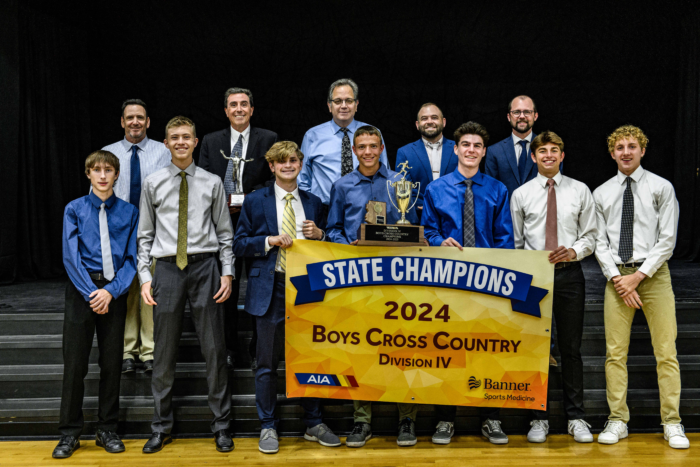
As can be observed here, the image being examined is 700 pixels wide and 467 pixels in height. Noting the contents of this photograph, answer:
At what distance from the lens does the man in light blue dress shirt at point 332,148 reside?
138 inches

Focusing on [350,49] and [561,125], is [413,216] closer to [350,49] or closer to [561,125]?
[350,49]

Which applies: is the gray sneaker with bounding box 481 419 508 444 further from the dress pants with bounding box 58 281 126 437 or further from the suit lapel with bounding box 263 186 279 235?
the dress pants with bounding box 58 281 126 437

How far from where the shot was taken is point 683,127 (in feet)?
21.5

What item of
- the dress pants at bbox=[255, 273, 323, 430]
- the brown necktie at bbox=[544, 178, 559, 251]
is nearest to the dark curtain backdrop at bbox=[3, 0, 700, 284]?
the brown necktie at bbox=[544, 178, 559, 251]

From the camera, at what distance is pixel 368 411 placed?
3125 millimetres

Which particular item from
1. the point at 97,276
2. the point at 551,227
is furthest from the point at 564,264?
the point at 97,276

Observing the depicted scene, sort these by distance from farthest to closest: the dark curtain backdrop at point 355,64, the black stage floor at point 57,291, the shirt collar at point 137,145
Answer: the dark curtain backdrop at point 355,64
the black stage floor at point 57,291
the shirt collar at point 137,145

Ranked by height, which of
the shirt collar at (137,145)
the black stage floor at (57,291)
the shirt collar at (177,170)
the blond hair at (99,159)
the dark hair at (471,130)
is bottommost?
the black stage floor at (57,291)

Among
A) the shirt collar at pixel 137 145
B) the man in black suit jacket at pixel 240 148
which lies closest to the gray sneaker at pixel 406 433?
the man in black suit jacket at pixel 240 148

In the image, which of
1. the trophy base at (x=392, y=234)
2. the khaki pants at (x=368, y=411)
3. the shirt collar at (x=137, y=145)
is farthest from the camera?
the shirt collar at (x=137, y=145)

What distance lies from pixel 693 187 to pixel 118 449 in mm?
6538

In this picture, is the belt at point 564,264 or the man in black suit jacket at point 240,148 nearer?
the belt at point 564,264

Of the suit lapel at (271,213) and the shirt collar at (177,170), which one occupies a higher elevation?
the shirt collar at (177,170)

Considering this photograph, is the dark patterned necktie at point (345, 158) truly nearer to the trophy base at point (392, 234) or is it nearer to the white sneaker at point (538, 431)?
the trophy base at point (392, 234)
